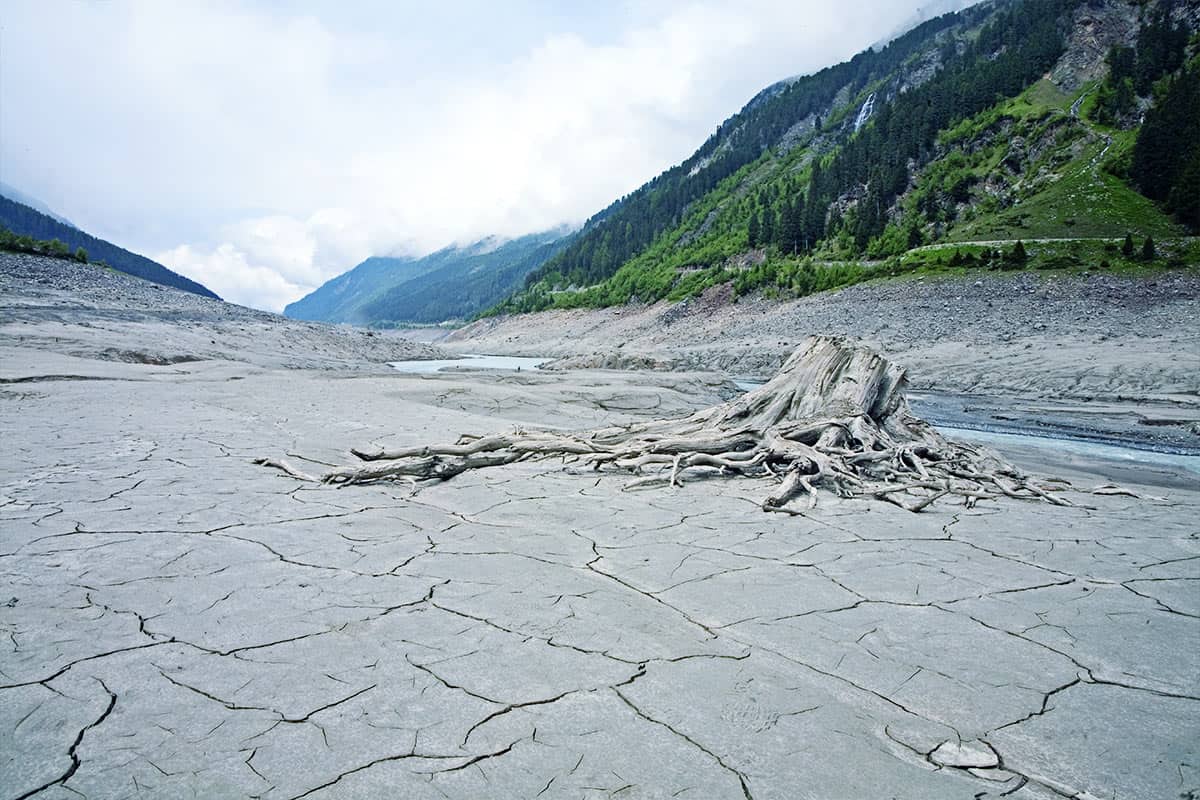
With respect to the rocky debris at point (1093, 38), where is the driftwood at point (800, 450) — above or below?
below

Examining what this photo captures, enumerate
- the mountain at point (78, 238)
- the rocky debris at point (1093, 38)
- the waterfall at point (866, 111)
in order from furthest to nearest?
the waterfall at point (866, 111)
the mountain at point (78, 238)
the rocky debris at point (1093, 38)

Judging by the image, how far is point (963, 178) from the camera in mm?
44500

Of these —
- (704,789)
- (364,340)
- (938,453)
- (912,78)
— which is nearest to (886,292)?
(938,453)

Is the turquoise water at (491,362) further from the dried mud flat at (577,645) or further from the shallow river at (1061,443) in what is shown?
the dried mud flat at (577,645)

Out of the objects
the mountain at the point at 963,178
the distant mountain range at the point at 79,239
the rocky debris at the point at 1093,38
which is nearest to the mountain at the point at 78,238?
the distant mountain range at the point at 79,239

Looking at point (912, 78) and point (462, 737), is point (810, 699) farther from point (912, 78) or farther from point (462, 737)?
point (912, 78)

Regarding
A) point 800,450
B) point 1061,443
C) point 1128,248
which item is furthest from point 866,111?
point 800,450

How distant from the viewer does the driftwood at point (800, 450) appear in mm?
5941

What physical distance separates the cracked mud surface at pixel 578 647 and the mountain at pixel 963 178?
1168 inches

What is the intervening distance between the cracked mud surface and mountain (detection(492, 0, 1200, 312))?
29680 millimetres

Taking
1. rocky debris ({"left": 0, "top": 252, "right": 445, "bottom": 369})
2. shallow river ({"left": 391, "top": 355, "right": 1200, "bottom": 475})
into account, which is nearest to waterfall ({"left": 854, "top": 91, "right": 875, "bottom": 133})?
rocky debris ({"left": 0, "top": 252, "right": 445, "bottom": 369})

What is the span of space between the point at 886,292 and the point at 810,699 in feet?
103

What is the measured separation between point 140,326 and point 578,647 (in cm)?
2488

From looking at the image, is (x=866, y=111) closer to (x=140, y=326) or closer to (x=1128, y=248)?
(x=1128, y=248)
